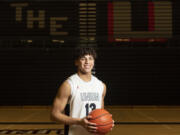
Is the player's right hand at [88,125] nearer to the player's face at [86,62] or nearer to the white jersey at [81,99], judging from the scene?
the white jersey at [81,99]

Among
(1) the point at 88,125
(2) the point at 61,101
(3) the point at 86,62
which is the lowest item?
(1) the point at 88,125

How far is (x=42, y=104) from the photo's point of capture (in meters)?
17.0

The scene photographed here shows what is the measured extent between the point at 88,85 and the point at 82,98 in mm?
129

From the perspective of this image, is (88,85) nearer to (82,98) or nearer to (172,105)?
(82,98)

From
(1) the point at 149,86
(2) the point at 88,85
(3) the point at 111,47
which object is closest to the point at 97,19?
(3) the point at 111,47

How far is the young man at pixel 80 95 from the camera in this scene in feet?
10.3

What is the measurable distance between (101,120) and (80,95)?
0.30 meters

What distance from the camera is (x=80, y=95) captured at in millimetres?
3199

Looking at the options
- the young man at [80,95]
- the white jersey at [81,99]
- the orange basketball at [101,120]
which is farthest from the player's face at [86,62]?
the orange basketball at [101,120]

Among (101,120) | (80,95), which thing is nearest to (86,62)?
(80,95)

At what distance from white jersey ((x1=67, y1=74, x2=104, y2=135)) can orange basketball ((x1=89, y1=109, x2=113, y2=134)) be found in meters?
0.12

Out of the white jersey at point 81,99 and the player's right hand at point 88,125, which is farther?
the white jersey at point 81,99

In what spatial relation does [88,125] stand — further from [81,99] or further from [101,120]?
[81,99]

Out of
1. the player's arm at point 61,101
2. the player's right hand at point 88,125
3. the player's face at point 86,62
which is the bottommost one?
the player's right hand at point 88,125
